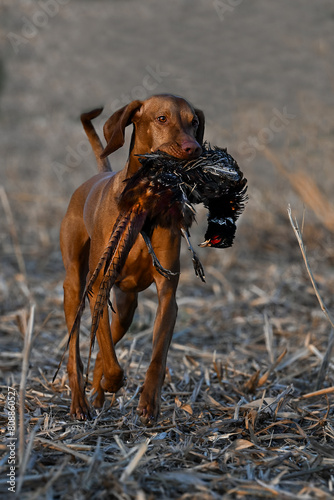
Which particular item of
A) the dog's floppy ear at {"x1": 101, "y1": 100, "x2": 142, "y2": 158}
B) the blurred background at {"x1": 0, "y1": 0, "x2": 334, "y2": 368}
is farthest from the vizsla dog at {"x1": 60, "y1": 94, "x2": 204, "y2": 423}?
the blurred background at {"x1": 0, "y1": 0, "x2": 334, "y2": 368}

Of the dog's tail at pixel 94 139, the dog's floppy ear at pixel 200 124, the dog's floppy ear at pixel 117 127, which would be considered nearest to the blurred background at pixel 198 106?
the dog's tail at pixel 94 139

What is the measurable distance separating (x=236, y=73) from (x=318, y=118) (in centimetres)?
751

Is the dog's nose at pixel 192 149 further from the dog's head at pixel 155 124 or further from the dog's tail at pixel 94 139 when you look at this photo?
the dog's tail at pixel 94 139

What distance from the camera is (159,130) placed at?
157 inches

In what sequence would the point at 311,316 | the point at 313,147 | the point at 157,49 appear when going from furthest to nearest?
1. the point at 157,49
2. the point at 313,147
3. the point at 311,316

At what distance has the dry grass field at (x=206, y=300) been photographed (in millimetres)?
3043

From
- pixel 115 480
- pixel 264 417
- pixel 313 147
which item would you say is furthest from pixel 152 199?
pixel 313 147

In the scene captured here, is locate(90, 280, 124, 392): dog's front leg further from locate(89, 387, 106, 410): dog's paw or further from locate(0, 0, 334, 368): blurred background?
locate(0, 0, 334, 368): blurred background

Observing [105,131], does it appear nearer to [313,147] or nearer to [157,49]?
[313,147]

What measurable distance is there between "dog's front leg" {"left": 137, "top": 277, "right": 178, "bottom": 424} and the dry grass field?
118mm

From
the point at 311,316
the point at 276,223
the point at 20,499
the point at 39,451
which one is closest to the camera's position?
the point at 20,499

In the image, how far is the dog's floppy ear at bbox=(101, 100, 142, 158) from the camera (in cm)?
399

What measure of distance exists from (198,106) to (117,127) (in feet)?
39.5

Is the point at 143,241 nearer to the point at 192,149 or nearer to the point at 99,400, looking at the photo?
the point at 192,149
